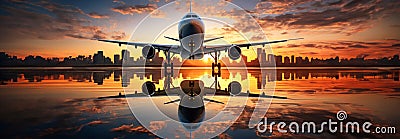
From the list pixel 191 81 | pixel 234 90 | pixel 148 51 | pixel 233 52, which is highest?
pixel 148 51

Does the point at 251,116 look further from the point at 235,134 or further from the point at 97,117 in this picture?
the point at 97,117

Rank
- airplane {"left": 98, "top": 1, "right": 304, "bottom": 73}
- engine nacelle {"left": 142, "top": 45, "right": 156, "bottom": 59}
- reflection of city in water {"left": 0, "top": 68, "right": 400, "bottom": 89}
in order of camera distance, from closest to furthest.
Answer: airplane {"left": 98, "top": 1, "right": 304, "bottom": 73}, reflection of city in water {"left": 0, "top": 68, "right": 400, "bottom": 89}, engine nacelle {"left": 142, "top": 45, "right": 156, "bottom": 59}

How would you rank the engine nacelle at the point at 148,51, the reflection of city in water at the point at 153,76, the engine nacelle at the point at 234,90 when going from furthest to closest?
the engine nacelle at the point at 148,51 < the reflection of city in water at the point at 153,76 < the engine nacelle at the point at 234,90

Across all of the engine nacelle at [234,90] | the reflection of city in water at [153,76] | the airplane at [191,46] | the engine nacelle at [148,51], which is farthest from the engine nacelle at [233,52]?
the engine nacelle at [234,90]

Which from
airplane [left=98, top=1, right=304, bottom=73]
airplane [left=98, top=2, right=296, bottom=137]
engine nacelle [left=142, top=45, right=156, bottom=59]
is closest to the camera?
airplane [left=98, top=2, right=296, bottom=137]

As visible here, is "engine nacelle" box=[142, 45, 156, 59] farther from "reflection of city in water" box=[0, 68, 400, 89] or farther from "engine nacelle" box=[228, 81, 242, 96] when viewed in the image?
"engine nacelle" box=[228, 81, 242, 96]

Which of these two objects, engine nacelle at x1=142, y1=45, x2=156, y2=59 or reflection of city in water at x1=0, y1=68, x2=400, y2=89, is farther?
engine nacelle at x1=142, y1=45, x2=156, y2=59

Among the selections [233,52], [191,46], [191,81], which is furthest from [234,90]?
[233,52]

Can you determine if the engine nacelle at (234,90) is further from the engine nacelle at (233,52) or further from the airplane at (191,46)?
the engine nacelle at (233,52)

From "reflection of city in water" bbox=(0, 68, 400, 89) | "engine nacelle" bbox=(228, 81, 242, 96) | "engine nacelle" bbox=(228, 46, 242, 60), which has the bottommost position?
"engine nacelle" bbox=(228, 81, 242, 96)

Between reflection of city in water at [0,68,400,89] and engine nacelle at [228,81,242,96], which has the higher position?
reflection of city in water at [0,68,400,89]

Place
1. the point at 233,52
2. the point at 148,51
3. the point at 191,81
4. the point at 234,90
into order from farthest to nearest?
the point at 148,51, the point at 233,52, the point at 191,81, the point at 234,90

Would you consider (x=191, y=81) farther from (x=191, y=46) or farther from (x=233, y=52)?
(x=233, y=52)

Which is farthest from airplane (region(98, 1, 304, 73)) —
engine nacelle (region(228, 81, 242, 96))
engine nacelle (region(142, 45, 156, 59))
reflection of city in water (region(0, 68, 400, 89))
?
engine nacelle (region(228, 81, 242, 96))
